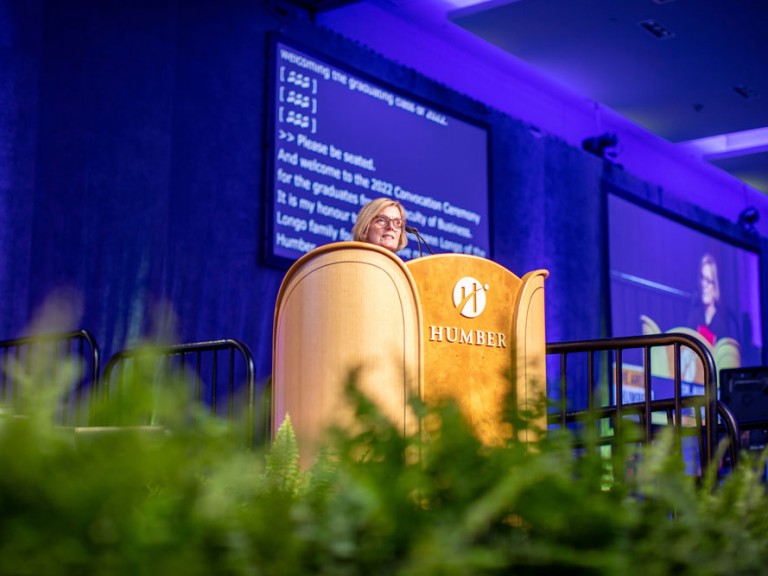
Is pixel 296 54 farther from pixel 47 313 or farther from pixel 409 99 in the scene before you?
pixel 47 313

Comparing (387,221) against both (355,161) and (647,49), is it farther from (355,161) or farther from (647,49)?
(647,49)

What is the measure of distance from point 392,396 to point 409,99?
4.82m

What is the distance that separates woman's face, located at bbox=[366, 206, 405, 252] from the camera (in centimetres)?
400

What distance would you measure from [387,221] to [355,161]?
2.29 metres

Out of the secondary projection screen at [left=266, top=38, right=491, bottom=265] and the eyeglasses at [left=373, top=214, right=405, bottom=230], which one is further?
the secondary projection screen at [left=266, top=38, right=491, bottom=265]

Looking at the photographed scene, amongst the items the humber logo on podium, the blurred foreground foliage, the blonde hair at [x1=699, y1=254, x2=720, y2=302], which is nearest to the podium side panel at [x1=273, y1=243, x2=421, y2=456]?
the humber logo on podium

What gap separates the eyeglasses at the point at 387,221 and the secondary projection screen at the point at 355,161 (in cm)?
178

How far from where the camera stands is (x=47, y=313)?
34cm

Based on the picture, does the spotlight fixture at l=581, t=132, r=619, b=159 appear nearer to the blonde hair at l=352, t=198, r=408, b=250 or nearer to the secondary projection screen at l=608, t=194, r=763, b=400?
the secondary projection screen at l=608, t=194, r=763, b=400

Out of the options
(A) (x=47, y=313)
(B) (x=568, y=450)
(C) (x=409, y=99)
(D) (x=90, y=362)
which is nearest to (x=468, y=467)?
(B) (x=568, y=450)

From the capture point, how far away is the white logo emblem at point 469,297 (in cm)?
257

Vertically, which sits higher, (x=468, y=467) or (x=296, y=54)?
(x=296, y=54)

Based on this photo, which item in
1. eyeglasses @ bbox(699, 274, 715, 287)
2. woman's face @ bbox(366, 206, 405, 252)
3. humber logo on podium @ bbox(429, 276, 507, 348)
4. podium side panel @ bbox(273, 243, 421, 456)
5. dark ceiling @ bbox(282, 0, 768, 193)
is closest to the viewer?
podium side panel @ bbox(273, 243, 421, 456)

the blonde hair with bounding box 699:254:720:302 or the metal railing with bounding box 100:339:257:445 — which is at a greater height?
the blonde hair with bounding box 699:254:720:302
